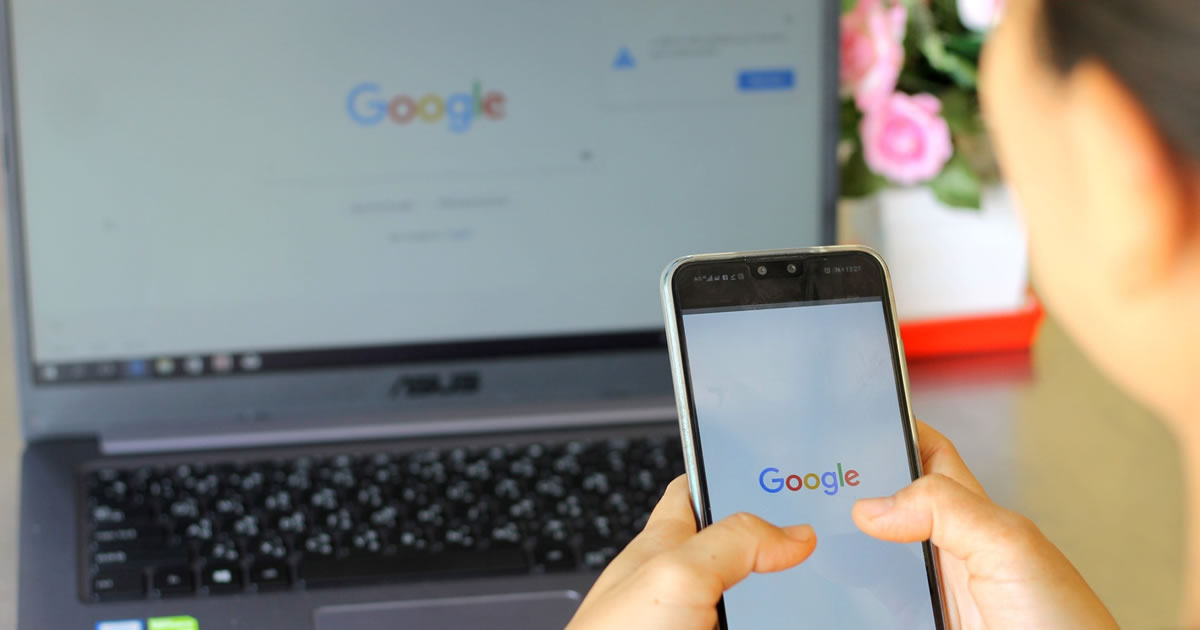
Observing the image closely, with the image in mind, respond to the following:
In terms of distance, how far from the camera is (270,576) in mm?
573

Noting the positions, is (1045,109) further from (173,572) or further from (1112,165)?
(173,572)

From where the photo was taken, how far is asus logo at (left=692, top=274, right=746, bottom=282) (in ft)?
1.51

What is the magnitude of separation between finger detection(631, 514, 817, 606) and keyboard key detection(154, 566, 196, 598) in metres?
0.32

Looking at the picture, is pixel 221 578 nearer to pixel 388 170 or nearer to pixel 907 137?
pixel 388 170

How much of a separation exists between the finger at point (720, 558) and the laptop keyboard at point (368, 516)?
0.23 m

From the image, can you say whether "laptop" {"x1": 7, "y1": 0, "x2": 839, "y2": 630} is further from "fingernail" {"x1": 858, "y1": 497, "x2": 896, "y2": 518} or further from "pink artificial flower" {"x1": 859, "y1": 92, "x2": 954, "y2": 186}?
"fingernail" {"x1": 858, "y1": 497, "x2": 896, "y2": 518}

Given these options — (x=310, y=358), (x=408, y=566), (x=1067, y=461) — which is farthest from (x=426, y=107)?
(x=1067, y=461)

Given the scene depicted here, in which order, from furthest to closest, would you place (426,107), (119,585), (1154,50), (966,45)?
(966,45) < (426,107) < (119,585) < (1154,50)

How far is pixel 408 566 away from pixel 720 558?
0.28 meters

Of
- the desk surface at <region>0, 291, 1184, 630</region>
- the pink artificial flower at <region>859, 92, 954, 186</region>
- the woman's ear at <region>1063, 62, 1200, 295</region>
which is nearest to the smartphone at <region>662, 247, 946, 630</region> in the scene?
the woman's ear at <region>1063, 62, 1200, 295</region>

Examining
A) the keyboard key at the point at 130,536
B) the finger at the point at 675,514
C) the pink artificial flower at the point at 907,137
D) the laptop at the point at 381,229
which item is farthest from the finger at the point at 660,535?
the pink artificial flower at the point at 907,137

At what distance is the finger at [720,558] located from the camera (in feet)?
1.18

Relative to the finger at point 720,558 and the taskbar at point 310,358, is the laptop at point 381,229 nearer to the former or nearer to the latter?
the taskbar at point 310,358

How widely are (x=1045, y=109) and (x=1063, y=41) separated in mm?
39
